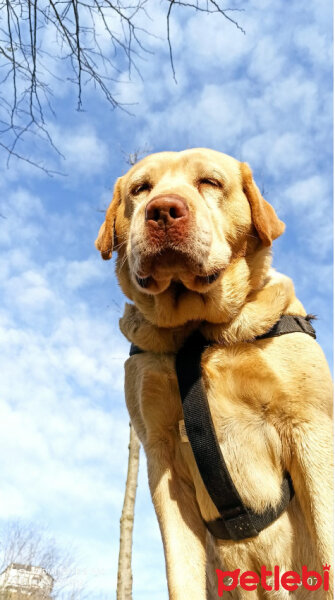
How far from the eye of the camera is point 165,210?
2.48 metres

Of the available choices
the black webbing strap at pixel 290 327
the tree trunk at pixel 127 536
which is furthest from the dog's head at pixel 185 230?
the tree trunk at pixel 127 536

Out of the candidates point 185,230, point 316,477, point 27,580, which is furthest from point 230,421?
point 27,580

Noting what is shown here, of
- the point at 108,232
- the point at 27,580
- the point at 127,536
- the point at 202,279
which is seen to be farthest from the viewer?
the point at 27,580

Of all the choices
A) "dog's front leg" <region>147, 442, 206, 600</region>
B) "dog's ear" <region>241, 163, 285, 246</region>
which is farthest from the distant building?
"dog's ear" <region>241, 163, 285, 246</region>

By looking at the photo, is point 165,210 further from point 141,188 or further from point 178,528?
point 178,528

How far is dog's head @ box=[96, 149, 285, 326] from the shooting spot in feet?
8.29

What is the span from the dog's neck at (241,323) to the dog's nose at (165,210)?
23.2 inches

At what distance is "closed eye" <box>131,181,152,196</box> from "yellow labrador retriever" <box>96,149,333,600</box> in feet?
0.27

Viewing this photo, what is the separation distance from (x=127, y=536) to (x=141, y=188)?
6519 millimetres

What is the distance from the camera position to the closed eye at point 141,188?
307 cm

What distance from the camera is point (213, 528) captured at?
8.63 feet

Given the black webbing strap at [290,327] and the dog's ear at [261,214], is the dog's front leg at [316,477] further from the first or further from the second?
the dog's ear at [261,214]

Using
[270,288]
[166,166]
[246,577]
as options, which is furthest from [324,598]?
[166,166]

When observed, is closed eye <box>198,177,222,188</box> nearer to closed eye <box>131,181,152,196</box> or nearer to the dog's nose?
closed eye <box>131,181,152,196</box>
